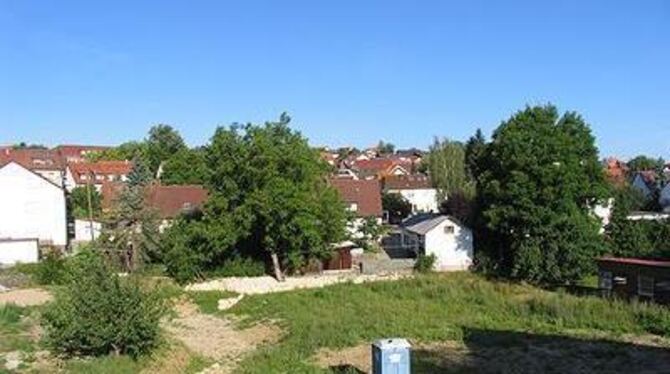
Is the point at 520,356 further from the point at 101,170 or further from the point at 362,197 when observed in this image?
the point at 101,170

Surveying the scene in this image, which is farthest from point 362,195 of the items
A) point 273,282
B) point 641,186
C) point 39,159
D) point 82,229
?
point 39,159

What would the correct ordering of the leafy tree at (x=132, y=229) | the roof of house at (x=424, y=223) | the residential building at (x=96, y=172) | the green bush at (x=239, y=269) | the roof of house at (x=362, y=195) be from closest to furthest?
the green bush at (x=239, y=269)
the leafy tree at (x=132, y=229)
the roof of house at (x=424, y=223)
the roof of house at (x=362, y=195)
the residential building at (x=96, y=172)

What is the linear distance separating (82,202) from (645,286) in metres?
54.7

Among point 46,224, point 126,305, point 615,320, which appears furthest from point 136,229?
point 615,320

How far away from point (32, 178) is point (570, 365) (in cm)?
4804

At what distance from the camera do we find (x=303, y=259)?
4438 centimetres

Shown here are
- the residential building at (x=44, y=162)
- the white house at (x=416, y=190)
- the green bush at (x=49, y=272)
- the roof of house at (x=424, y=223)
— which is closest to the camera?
the green bush at (x=49, y=272)

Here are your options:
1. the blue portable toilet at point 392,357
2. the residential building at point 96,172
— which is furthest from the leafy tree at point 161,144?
the blue portable toilet at point 392,357

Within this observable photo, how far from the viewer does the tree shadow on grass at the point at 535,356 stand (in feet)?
76.7

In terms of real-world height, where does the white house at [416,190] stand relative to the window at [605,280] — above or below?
above

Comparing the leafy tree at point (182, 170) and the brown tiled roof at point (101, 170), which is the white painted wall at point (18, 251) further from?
the brown tiled roof at point (101, 170)

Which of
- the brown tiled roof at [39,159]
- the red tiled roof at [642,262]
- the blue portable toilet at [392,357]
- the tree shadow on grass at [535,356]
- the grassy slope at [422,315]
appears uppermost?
the brown tiled roof at [39,159]

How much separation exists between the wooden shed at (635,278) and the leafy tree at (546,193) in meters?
2.42

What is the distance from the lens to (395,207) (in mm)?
76062
